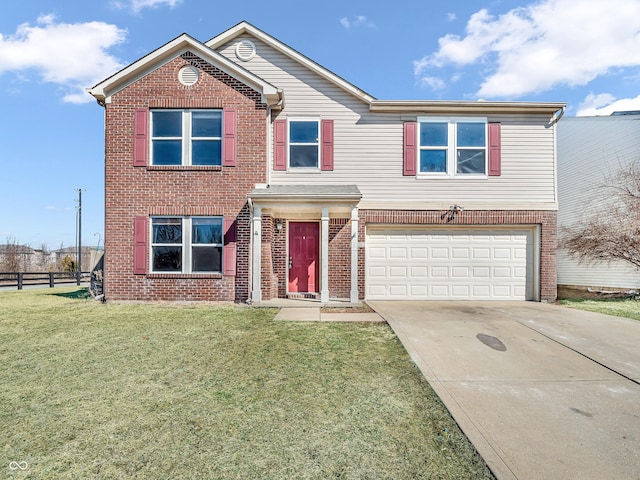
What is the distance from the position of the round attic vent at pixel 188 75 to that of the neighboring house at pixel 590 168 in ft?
51.1

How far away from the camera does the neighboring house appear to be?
14453 millimetres

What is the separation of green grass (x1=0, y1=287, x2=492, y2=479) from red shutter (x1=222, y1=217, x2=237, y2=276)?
331cm

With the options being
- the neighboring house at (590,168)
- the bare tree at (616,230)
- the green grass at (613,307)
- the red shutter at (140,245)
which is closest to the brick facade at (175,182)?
the red shutter at (140,245)

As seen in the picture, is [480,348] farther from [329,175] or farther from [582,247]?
[582,247]

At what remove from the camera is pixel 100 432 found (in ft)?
9.59

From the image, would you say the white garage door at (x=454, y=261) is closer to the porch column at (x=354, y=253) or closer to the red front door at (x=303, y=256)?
the porch column at (x=354, y=253)

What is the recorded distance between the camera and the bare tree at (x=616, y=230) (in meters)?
10.9

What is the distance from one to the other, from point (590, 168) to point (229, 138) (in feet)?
54.0

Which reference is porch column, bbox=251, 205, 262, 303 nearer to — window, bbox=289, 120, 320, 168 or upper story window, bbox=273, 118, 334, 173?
upper story window, bbox=273, 118, 334, 173

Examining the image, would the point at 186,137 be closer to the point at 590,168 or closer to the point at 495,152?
the point at 495,152

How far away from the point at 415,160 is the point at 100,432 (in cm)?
962

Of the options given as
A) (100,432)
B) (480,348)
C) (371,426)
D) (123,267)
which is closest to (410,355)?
(480,348)

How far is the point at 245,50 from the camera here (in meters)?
10.6

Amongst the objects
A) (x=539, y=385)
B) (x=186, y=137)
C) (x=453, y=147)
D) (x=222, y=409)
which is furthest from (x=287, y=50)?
(x=539, y=385)
